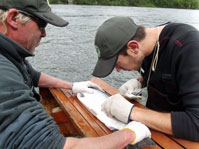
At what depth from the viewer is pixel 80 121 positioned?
2.26 m

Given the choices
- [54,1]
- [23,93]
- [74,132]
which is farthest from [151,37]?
[54,1]

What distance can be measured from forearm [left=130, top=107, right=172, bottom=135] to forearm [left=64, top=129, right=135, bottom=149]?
0.28 m

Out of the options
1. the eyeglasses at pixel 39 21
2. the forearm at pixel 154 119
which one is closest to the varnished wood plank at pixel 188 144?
the forearm at pixel 154 119

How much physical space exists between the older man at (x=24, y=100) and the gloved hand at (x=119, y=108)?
16cm

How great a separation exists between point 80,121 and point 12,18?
1.32m

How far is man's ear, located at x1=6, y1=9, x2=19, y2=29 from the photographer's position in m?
1.57

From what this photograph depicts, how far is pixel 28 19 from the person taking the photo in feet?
5.44

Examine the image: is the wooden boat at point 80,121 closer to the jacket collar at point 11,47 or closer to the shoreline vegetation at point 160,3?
the jacket collar at point 11,47

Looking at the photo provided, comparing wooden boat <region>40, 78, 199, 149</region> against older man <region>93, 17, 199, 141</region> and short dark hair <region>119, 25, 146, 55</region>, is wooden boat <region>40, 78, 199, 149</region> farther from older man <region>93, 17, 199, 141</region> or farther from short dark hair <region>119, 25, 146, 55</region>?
short dark hair <region>119, 25, 146, 55</region>

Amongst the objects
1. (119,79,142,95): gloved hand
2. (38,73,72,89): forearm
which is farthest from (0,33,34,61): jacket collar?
(119,79,142,95): gloved hand

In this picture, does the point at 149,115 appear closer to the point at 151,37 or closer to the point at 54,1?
the point at 151,37

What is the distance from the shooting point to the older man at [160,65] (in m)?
1.73

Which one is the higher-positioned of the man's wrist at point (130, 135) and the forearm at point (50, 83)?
the man's wrist at point (130, 135)

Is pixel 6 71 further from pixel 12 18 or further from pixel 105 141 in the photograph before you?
pixel 105 141
